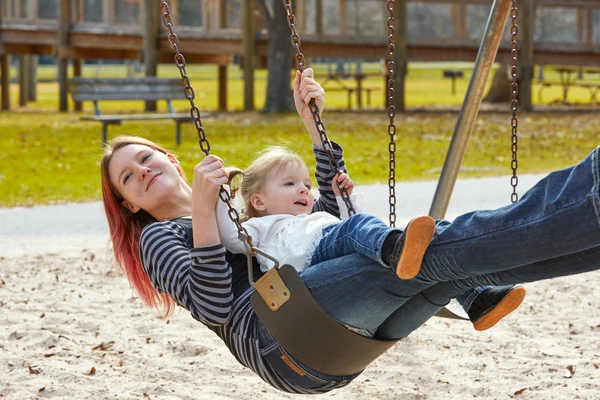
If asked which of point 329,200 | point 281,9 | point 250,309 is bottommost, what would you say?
point 250,309

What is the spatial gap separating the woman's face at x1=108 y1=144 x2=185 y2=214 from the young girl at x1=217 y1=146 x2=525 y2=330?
0.67 ft

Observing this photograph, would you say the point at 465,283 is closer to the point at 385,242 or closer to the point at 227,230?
the point at 385,242

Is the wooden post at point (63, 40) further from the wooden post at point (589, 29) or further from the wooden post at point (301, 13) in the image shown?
the wooden post at point (589, 29)

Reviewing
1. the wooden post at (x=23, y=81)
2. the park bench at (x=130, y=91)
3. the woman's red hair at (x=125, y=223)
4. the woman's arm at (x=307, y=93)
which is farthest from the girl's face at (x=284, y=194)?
the wooden post at (x=23, y=81)

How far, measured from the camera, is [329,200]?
3.22 metres

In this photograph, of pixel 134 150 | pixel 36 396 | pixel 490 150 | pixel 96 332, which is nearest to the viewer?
pixel 134 150

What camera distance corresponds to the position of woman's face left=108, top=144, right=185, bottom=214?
296 centimetres

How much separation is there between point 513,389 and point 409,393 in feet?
1.33

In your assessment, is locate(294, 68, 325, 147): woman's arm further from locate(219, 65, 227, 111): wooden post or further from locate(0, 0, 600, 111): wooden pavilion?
locate(219, 65, 227, 111): wooden post

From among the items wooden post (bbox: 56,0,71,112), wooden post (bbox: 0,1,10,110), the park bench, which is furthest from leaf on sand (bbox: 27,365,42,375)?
wooden post (bbox: 0,1,10,110)

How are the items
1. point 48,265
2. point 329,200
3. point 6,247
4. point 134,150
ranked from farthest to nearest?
point 6,247 → point 48,265 → point 329,200 → point 134,150

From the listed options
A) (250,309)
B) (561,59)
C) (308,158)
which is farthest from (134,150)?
(561,59)

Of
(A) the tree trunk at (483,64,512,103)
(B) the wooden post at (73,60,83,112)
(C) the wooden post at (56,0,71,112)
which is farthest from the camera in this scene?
(A) the tree trunk at (483,64,512,103)

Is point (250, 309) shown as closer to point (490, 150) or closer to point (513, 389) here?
point (513, 389)
